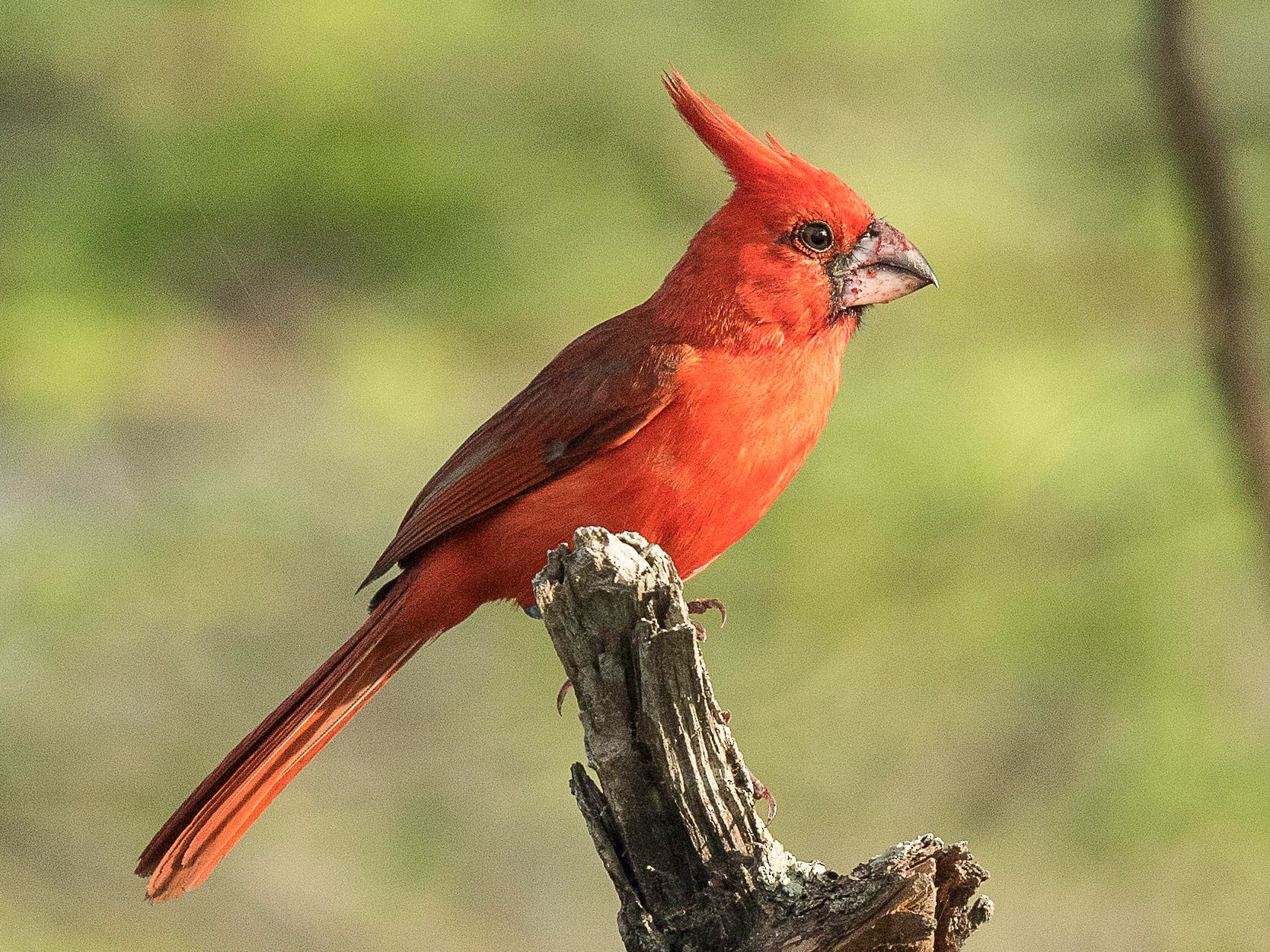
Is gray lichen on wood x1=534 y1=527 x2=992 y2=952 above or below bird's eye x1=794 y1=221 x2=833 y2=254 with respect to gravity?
below

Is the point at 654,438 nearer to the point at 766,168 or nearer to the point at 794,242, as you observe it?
the point at 794,242

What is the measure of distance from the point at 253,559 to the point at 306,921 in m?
1.26

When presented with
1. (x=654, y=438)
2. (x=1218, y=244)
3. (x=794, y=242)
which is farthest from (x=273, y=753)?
(x=1218, y=244)

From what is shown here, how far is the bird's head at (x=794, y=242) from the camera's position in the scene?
328 centimetres

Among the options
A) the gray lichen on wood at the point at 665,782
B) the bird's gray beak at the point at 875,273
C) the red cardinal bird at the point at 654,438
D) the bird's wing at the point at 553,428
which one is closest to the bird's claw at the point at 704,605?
the red cardinal bird at the point at 654,438

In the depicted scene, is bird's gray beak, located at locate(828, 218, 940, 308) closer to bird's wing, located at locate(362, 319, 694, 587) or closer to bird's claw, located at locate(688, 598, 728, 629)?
bird's wing, located at locate(362, 319, 694, 587)

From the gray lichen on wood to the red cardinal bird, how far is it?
2.18ft

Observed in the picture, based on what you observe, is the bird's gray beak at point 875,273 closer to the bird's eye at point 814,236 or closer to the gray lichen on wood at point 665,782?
the bird's eye at point 814,236

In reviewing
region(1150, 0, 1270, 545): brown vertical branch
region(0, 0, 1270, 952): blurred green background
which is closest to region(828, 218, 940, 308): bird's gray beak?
region(0, 0, 1270, 952): blurred green background

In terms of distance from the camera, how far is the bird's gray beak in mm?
3342

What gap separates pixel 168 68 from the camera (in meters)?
5.61

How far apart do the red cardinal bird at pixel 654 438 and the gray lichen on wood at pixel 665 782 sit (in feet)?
2.18

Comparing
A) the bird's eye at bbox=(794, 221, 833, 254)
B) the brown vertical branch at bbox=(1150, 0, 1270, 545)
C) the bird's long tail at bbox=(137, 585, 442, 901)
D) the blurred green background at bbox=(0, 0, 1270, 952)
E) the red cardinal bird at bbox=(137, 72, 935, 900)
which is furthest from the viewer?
the blurred green background at bbox=(0, 0, 1270, 952)

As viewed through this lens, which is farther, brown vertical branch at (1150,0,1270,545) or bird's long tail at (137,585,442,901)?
brown vertical branch at (1150,0,1270,545)
